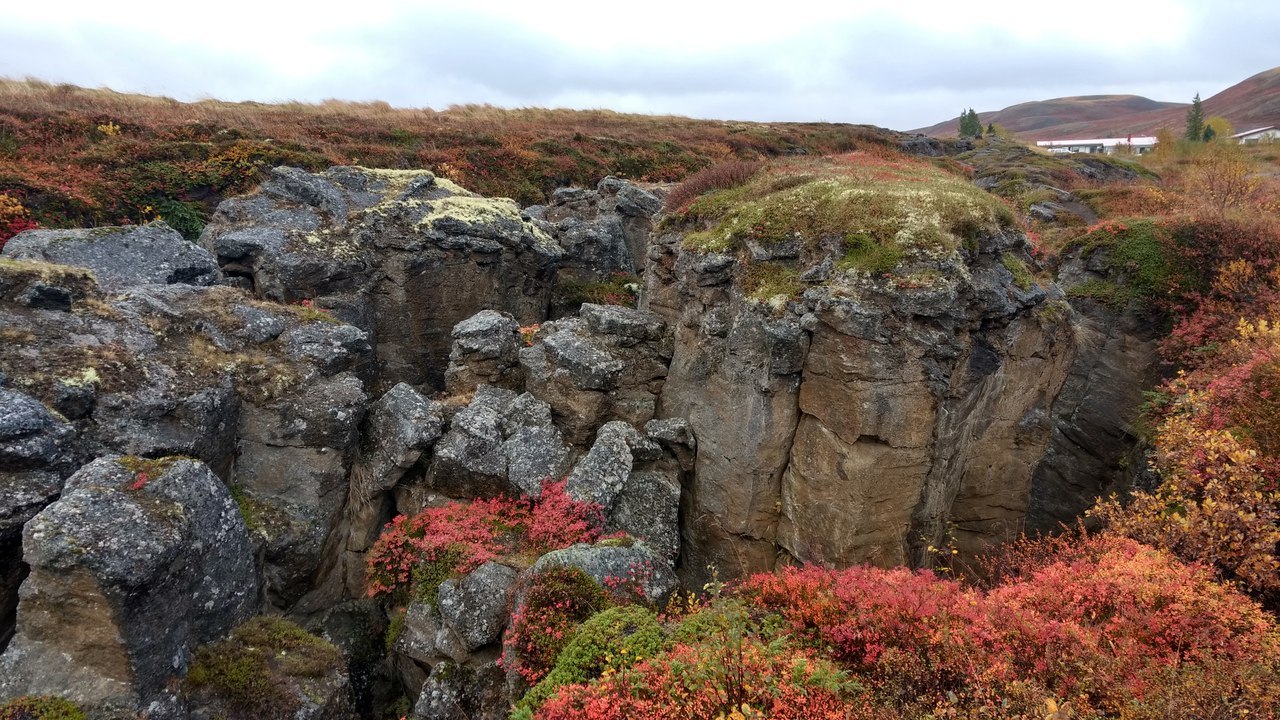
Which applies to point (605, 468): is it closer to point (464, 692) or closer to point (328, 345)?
point (464, 692)

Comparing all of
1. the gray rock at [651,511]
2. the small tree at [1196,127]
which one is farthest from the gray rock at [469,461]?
the small tree at [1196,127]

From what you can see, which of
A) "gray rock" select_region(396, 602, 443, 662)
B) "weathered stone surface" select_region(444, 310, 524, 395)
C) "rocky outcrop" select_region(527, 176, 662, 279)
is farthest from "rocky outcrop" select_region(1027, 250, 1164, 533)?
"rocky outcrop" select_region(527, 176, 662, 279)

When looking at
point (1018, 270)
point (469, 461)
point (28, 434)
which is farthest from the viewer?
point (469, 461)

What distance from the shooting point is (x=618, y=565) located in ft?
40.7

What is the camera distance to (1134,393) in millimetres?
18750

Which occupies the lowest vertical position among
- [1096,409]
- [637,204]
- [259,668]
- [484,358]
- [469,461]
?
[259,668]

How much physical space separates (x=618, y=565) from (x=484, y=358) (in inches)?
387

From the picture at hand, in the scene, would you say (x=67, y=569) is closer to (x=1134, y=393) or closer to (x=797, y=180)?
(x=797, y=180)

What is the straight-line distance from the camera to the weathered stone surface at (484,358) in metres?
19.7

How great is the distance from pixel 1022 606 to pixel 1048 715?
345 centimetres

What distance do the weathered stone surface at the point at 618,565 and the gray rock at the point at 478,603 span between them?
3.13ft

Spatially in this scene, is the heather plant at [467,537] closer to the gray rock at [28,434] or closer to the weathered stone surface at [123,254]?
the gray rock at [28,434]

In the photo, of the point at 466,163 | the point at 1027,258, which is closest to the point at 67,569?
the point at 1027,258

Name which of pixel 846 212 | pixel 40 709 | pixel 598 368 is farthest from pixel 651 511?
pixel 40 709
